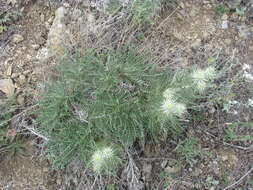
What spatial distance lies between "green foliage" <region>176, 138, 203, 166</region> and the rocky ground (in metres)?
0.06

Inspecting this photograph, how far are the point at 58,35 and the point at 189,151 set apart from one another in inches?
57.3

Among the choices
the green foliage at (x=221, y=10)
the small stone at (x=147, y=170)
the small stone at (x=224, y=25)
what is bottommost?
the small stone at (x=147, y=170)

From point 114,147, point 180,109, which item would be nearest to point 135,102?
point 114,147

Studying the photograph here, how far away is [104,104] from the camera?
102 inches

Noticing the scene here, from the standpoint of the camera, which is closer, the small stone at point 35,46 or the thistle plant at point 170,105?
the thistle plant at point 170,105

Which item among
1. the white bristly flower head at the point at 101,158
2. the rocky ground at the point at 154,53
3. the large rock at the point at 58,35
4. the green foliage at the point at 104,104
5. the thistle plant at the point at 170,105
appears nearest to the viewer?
the thistle plant at the point at 170,105

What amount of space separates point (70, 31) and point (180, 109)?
139cm

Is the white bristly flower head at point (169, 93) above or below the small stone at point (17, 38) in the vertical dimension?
below

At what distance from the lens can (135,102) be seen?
262 cm

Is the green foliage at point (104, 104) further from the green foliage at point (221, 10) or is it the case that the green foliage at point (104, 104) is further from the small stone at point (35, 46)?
the green foliage at point (221, 10)

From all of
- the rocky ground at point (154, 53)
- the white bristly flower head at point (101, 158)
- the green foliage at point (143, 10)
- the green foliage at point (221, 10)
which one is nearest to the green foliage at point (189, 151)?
the rocky ground at point (154, 53)

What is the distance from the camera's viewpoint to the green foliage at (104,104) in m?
2.57

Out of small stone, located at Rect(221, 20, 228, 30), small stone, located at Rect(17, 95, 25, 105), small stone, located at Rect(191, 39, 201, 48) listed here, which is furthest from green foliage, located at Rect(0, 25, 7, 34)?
small stone, located at Rect(221, 20, 228, 30)

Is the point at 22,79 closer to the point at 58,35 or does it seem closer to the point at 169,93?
the point at 58,35
